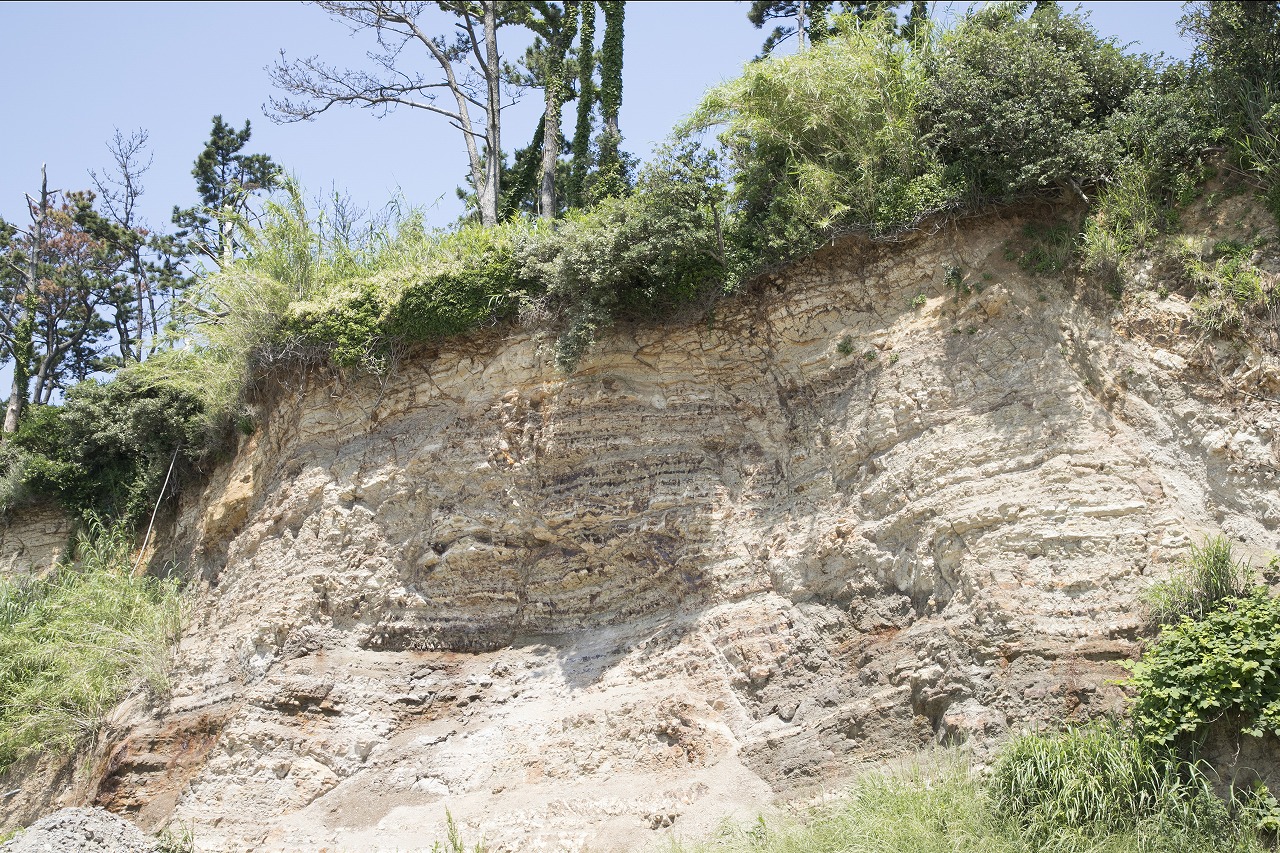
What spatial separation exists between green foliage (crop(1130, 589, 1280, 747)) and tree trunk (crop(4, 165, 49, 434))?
64.5ft

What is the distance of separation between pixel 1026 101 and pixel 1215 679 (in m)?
6.12

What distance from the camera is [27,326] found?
71.2 feet

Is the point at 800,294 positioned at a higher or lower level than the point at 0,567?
higher

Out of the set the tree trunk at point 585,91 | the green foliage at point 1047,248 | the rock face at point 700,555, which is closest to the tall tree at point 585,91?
the tree trunk at point 585,91

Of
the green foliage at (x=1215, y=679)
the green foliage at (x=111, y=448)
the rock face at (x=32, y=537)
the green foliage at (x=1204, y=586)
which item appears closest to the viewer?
the green foliage at (x=1215, y=679)

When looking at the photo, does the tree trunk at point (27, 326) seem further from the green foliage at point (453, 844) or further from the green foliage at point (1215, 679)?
the green foliage at point (1215, 679)

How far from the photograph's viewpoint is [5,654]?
1434 cm

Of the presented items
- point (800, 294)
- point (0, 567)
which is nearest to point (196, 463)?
point (0, 567)

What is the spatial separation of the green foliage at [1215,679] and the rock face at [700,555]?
17.5 inches

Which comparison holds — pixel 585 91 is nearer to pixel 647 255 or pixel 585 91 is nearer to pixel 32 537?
pixel 647 255


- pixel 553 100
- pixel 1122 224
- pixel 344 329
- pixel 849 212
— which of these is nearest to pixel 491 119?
pixel 553 100

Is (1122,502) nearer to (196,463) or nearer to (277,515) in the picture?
(277,515)

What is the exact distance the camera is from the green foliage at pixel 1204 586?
832 cm

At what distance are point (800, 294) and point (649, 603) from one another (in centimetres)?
386
